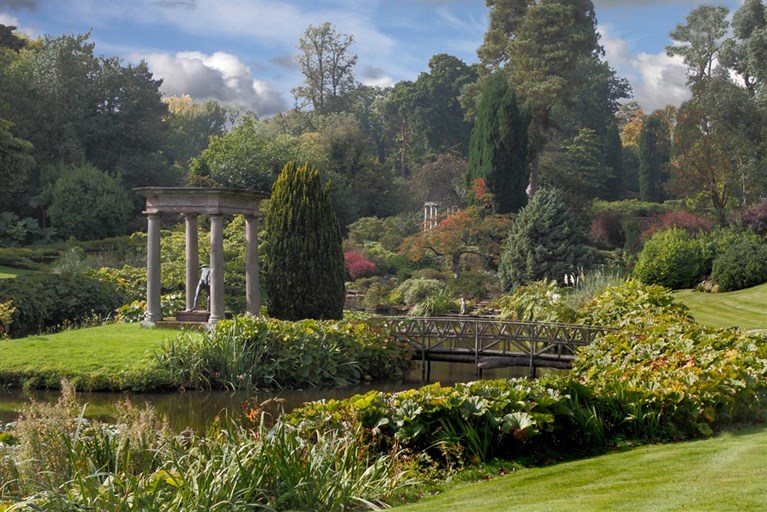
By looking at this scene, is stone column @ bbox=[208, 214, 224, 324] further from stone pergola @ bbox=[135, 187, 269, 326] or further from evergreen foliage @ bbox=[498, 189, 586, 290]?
evergreen foliage @ bbox=[498, 189, 586, 290]

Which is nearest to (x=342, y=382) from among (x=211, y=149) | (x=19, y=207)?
(x=211, y=149)

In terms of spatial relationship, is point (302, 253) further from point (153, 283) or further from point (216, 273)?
point (153, 283)

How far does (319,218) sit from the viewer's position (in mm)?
22719

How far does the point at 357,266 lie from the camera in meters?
35.6

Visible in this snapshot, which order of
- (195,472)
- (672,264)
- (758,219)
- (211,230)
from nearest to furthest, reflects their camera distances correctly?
1. (195,472)
2. (211,230)
3. (672,264)
4. (758,219)

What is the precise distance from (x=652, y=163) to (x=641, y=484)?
49.1 metres

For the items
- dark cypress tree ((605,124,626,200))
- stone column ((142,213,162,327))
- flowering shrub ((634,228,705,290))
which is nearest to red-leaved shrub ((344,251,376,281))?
flowering shrub ((634,228,705,290))

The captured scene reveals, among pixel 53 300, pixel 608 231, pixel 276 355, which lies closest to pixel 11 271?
pixel 53 300

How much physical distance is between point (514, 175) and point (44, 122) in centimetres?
2157

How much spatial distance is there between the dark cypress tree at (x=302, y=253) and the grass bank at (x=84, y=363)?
4.37 meters

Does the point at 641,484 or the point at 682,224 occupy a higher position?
the point at 682,224

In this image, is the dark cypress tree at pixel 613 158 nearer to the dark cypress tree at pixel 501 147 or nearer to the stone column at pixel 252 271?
the dark cypress tree at pixel 501 147

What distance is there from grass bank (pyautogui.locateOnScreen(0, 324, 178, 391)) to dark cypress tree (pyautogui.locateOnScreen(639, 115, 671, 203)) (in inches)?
1609

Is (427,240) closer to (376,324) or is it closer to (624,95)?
(376,324)
